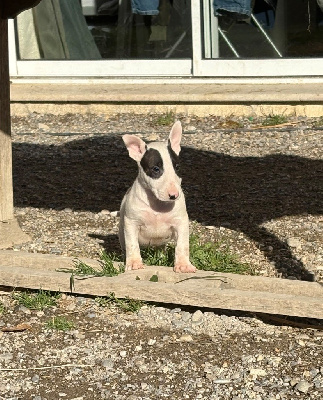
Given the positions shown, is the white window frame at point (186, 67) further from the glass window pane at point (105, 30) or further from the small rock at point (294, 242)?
the small rock at point (294, 242)

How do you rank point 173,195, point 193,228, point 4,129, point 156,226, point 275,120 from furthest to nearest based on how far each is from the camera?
point 275,120, point 193,228, point 4,129, point 156,226, point 173,195

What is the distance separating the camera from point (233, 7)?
1198 centimetres

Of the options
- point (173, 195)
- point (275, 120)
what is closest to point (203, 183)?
point (275, 120)

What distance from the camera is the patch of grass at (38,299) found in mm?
5656

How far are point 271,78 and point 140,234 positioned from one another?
20.8ft


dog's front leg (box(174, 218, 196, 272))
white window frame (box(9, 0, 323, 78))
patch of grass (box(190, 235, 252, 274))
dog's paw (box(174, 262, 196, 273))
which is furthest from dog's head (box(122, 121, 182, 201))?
white window frame (box(9, 0, 323, 78))

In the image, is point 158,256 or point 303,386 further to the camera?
point 158,256

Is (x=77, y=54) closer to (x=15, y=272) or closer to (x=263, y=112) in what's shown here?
(x=263, y=112)

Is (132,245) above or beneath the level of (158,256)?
above

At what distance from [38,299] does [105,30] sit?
7.59 meters

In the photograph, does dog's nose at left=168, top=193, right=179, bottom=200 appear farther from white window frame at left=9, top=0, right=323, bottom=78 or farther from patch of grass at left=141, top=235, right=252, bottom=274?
white window frame at left=9, top=0, right=323, bottom=78

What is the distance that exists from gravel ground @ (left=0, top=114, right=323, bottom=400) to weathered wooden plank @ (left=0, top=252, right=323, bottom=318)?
114mm

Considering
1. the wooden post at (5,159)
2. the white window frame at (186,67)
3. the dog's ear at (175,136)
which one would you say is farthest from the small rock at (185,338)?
the white window frame at (186,67)

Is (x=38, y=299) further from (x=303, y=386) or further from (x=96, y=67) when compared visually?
(x=96, y=67)
